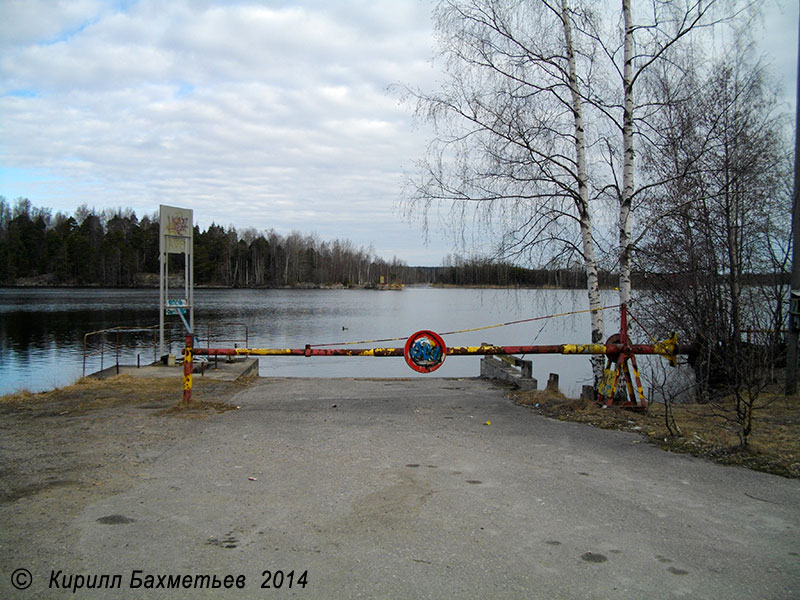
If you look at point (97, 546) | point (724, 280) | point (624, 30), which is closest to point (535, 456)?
point (97, 546)

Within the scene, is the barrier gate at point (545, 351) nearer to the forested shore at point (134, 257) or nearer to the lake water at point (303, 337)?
the lake water at point (303, 337)

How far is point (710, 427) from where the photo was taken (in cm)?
803

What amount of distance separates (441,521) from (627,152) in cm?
826

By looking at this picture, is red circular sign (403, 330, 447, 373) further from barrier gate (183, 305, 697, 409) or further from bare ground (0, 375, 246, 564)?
bare ground (0, 375, 246, 564)

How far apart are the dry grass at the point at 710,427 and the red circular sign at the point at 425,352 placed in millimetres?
1985

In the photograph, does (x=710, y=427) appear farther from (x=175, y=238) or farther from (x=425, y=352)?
(x=175, y=238)

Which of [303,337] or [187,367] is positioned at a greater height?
[187,367]

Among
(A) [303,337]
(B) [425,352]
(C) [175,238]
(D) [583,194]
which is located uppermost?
(D) [583,194]

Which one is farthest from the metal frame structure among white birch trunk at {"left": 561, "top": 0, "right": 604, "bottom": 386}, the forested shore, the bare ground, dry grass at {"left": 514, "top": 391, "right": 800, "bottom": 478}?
the forested shore

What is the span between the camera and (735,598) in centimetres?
352

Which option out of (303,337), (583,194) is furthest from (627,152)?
(303,337)

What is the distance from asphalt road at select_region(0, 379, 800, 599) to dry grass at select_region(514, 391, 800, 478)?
41 centimetres

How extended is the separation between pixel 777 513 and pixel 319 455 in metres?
4.48

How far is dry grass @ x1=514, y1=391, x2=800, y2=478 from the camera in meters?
6.48
